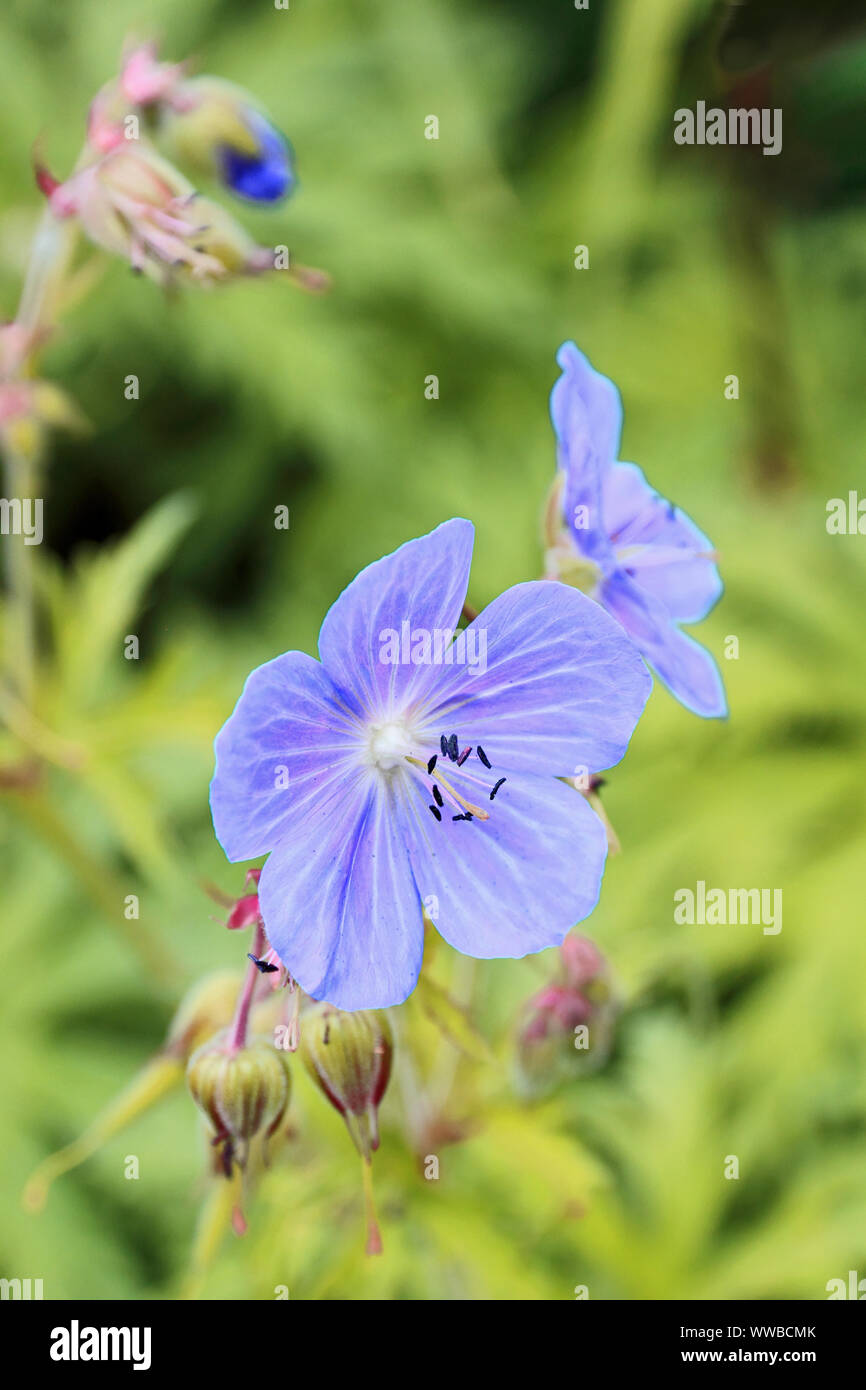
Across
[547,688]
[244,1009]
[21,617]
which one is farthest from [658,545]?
[21,617]

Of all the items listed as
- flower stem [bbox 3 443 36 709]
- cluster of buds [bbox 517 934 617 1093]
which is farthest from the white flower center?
flower stem [bbox 3 443 36 709]

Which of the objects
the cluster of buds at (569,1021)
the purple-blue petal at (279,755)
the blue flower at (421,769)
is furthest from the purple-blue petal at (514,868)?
the cluster of buds at (569,1021)

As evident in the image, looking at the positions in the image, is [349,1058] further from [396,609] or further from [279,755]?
[396,609]

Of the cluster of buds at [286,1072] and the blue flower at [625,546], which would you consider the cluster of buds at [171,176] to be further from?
the cluster of buds at [286,1072]

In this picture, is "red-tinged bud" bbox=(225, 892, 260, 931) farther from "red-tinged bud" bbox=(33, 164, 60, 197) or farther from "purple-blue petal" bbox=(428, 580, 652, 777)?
"red-tinged bud" bbox=(33, 164, 60, 197)

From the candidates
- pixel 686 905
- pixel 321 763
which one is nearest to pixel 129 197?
pixel 321 763

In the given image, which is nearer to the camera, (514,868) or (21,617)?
(514,868)
